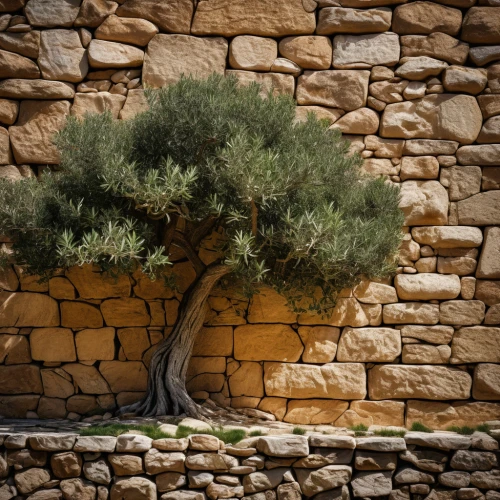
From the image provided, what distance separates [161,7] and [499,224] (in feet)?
13.9

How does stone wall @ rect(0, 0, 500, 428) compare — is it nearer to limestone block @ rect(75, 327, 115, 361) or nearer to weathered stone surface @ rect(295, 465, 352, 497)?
limestone block @ rect(75, 327, 115, 361)

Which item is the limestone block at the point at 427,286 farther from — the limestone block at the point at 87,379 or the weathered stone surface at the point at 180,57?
the limestone block at the point at 87,379

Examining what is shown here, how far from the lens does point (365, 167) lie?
7.43 meters

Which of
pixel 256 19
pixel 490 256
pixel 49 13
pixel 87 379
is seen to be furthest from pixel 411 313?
pixel 49 13

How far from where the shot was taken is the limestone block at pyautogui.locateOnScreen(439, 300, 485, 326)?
7156 millimetres

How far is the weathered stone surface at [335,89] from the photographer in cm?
752

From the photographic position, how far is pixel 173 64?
7.61 metres

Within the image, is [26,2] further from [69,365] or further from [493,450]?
[493,450]

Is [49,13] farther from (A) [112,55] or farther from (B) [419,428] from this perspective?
(B) [419,428]

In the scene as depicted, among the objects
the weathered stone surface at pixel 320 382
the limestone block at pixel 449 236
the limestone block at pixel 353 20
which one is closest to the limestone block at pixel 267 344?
the weathered stone surface at pixel 320 382

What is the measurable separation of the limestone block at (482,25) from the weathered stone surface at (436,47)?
126 mm

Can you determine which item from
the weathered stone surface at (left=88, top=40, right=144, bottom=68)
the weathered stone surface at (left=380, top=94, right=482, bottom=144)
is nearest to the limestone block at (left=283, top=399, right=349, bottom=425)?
the weathered stone surface at (left=380, top=94, right=482, bottom=144)

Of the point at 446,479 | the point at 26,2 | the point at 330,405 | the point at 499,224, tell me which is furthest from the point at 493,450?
the point at 26,2

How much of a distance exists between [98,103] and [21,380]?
9.90 feet
